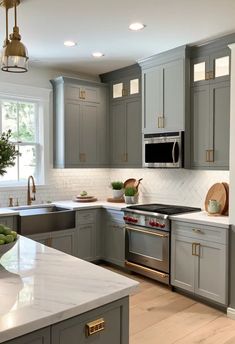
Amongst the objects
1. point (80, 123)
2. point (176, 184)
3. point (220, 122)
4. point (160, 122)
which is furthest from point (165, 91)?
point (80, 123)

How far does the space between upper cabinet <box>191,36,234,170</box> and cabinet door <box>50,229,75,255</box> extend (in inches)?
70.8

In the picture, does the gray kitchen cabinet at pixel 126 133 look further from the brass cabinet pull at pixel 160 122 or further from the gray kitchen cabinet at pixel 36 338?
the gray kitchen cabinet at pixel 36 338

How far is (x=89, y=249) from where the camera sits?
4609mm

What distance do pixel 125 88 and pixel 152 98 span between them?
2.39ft

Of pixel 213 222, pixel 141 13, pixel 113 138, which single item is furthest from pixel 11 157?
pixel 113 138

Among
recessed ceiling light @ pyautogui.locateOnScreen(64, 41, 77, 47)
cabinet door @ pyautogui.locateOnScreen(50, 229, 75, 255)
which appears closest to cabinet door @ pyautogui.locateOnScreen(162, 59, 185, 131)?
recessed ceiling light @ pyautogui.locateOnScreen(64, 41, 77, 47)

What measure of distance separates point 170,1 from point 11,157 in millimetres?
1868

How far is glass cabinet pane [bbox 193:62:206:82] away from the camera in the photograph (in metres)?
3.88

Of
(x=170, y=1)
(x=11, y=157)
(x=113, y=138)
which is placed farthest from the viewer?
(x=113, y=138)

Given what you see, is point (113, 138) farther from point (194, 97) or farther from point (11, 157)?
point (11, 157)

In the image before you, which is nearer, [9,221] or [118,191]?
[9,221]

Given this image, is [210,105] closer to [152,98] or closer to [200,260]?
[152,98]

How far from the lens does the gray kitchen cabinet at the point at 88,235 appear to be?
14.7ft

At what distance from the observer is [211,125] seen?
12.5ft
